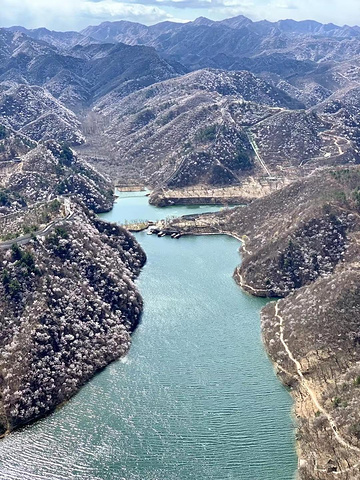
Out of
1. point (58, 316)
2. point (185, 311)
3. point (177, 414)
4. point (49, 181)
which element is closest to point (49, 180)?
point (49, 181)

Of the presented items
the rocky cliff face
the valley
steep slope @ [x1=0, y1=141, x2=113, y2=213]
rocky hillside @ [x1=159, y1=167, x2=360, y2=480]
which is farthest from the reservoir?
steep slope @ [x1=0, y1=141, x2=113, y2=213]

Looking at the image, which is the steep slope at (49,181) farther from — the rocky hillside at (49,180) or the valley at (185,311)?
the valley at (185,311)

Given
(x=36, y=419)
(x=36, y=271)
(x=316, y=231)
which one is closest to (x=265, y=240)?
(x=316, y=231)

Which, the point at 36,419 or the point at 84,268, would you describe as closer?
the point at 36,419

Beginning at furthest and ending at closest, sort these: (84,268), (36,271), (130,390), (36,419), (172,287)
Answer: (172,287), (84,268), (36,271), (130,390), (36,419)

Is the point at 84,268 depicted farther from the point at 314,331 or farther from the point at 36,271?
the point at 314,331

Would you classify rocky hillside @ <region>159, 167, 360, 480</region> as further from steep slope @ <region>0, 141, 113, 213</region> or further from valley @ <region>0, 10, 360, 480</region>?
steep slope @ <region>0, 141, 113, 213</region>
